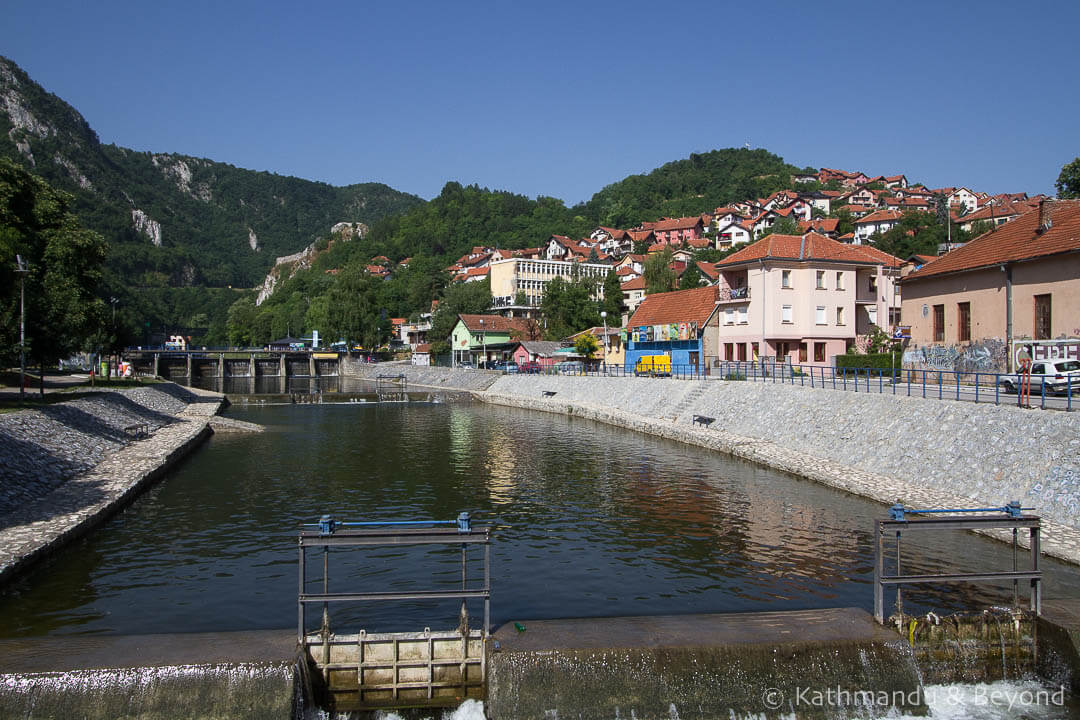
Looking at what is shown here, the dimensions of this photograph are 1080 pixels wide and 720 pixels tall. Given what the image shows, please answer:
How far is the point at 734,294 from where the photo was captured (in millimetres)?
54156

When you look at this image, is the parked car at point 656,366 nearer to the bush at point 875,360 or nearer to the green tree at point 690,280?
the bush at point 875,360

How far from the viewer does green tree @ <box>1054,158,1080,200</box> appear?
5409cm

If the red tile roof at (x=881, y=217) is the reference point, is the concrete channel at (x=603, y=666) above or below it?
below

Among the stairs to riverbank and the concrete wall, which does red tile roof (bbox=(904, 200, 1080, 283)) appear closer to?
the concrete wall

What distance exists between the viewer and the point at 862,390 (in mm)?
31438

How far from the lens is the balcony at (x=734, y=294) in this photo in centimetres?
5325

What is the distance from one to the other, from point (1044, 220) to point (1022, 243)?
1858 millimetres

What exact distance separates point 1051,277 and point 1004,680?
2586 centimetres

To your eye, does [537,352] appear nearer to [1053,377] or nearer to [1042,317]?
[1042,317]

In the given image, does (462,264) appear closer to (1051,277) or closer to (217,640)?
(1051,277)

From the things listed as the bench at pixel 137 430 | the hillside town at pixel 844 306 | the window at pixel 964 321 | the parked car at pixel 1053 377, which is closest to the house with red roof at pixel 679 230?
the hillside town at pixel 844 306

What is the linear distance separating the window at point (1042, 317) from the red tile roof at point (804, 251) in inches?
803

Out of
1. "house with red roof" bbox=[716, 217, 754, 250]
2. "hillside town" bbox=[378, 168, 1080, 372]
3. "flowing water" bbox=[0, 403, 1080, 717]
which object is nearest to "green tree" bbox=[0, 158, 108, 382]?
"flowing water" bbox=[0, 403, 1080, 717]

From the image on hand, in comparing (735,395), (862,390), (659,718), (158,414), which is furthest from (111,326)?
(659,718)
